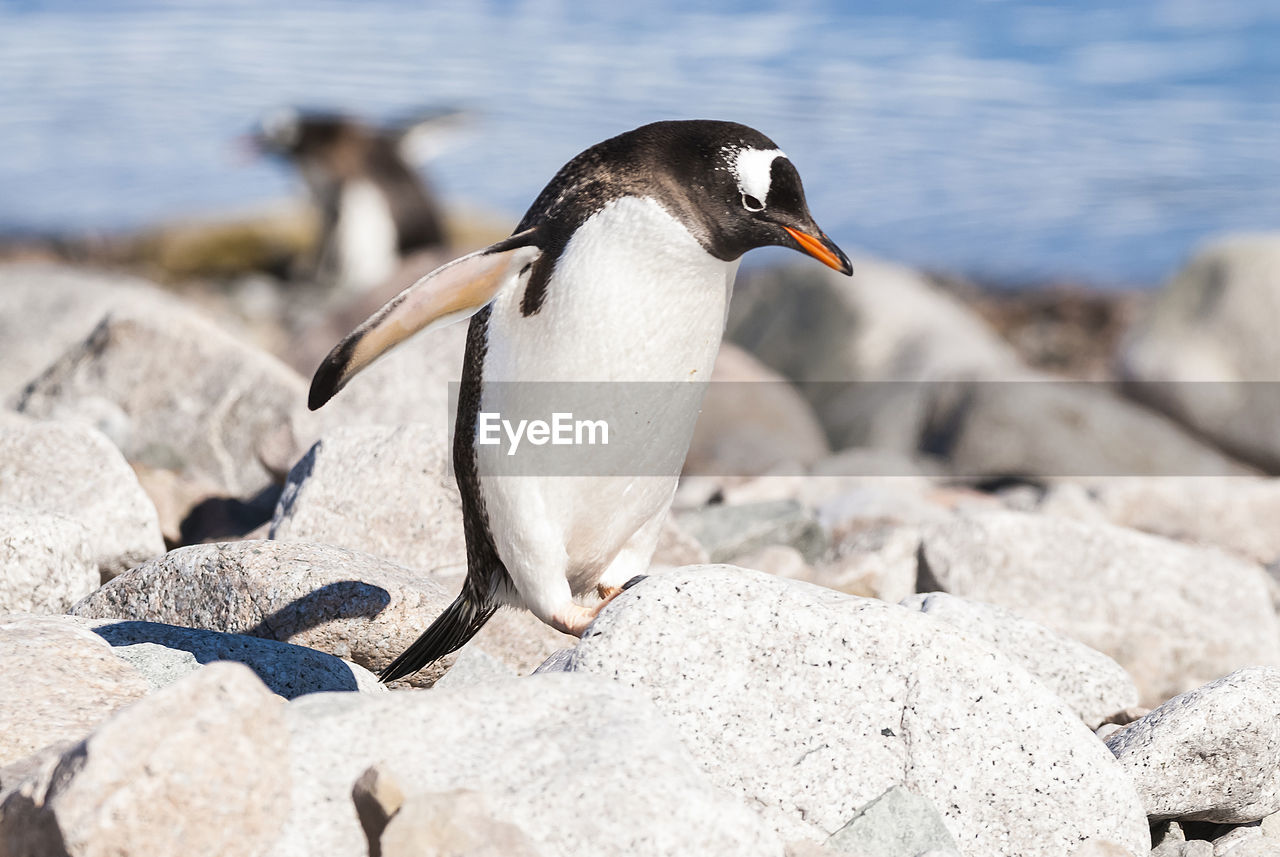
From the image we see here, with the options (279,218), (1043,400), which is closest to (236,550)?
(1043,400)

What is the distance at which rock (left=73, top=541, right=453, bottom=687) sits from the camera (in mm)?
3648

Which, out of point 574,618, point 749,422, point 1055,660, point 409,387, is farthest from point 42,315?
point 1055,660

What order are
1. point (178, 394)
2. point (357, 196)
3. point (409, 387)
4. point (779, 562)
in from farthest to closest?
point (357, 196), point (178, 394), point (409, 387), point (779, 562)

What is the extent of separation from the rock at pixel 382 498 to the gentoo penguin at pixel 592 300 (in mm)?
862

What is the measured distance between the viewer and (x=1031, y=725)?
2.94 metres

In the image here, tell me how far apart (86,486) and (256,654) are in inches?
56.1

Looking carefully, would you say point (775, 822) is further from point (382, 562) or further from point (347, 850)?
point (382, 562)

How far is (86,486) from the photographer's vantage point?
175 inches

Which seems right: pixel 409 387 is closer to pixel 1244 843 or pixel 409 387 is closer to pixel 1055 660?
pixel 1055 660

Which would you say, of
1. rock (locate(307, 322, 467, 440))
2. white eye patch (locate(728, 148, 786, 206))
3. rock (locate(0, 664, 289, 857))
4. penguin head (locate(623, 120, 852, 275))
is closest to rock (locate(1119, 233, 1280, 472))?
rock (locate(307, 322, 467, 440))

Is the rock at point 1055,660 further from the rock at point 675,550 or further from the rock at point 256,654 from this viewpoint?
the rock at point 256,654

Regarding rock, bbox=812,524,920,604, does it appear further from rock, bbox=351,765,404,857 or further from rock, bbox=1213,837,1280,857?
rock, bbox=351,765,404,857

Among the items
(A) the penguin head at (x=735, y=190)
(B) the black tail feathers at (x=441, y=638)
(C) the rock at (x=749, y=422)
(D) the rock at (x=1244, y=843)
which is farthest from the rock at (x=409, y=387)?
(D) the rock at (x=1244, y=843)

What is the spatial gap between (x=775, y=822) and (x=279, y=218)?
1931 centimetres
